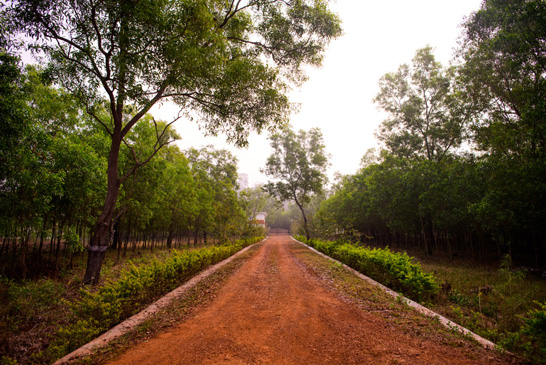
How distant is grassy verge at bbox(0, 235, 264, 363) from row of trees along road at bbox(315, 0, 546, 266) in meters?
10.4

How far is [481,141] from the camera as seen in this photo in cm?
1368

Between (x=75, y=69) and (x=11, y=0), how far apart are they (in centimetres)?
166

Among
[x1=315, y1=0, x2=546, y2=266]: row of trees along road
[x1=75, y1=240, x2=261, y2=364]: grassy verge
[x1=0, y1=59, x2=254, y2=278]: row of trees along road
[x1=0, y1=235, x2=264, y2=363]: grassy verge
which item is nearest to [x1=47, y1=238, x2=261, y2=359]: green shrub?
[x1=0, y1=235, x2=264, y2=363]: grassy verge

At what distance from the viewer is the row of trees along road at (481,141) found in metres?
9.55

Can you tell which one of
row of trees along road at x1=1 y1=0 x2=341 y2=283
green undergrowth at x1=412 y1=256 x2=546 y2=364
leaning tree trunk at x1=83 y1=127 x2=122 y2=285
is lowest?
green undergrowth at x1=412 y1=256 x2=546 y2=364

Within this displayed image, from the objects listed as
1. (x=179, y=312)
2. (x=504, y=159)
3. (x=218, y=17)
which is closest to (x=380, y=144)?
(x=504, y=159)

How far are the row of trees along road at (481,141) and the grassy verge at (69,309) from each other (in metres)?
10.4

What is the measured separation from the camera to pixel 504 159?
11.6m

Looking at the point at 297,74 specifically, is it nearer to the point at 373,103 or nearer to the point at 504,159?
the point at 504,159

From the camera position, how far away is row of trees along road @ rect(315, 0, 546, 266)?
9555mm

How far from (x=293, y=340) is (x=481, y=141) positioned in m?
16.6

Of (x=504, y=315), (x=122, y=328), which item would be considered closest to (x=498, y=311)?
(x=504, y=315)

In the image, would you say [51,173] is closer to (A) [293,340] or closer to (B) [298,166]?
(A) [293,340]

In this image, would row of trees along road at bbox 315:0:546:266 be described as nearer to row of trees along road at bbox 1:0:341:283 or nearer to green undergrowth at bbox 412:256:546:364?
green undergrowth at bbox 412:256:546:364
